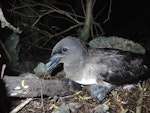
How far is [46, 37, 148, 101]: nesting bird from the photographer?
4.57 metres

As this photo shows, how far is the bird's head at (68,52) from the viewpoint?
4.56 m

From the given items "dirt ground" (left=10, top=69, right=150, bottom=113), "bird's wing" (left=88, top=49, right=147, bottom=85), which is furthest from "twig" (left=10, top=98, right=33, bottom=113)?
"bird's wing" (left=88, top=49, right=147, bottom=85)

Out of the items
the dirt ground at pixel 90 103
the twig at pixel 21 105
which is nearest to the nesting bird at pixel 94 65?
the dirt ground at pixel 90 103

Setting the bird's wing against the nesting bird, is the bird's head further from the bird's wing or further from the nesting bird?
the bird's wing

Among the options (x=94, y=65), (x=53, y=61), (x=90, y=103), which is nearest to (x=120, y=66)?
(x=94, y=65)

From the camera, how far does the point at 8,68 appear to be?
5.68m

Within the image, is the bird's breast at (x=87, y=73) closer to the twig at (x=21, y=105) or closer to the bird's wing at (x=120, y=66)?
the bird's wing at (x=120, y=66)

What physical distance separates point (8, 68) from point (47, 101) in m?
1.32

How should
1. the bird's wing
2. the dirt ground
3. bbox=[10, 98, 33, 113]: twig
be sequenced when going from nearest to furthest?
1. bbox=[10, 98, 33, 113]: twig
2. the dirt ground
3. the bird's wing

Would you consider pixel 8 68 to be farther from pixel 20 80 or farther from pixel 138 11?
pixel 138 11

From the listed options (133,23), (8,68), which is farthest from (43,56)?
(133,23)

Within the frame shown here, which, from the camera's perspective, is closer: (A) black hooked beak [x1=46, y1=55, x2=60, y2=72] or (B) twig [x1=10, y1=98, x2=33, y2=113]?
(B) twig [x1=10, y1=98, x2=33, y2=113]

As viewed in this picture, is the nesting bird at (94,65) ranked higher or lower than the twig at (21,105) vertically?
higher

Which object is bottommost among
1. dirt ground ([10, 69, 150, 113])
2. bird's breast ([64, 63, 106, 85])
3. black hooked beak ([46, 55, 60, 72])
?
dirt ground ([10, 69, 150, 113])
